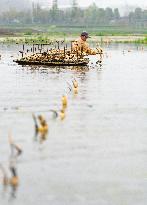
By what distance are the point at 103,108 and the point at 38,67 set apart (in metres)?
25.7

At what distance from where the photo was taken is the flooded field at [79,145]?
18203 mm

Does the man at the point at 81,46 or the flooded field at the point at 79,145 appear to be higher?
the man at the point at 81,46

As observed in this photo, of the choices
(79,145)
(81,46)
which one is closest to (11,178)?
(79,145)

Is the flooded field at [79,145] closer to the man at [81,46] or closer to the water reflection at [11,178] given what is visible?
the water reflection at [11,178]

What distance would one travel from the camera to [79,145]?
23594mm

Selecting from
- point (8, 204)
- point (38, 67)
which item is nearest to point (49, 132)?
point (8, 204)

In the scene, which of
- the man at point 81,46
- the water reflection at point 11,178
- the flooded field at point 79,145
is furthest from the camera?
the man at point 81,46

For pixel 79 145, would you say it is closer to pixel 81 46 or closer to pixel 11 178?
pixel 11 178

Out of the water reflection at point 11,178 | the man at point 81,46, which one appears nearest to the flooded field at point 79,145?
the water reflection at point 11,178

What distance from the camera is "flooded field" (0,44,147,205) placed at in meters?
18.2

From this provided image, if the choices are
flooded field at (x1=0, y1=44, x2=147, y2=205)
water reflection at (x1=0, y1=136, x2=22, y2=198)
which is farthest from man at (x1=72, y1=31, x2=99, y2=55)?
water reflection at (x1=0, y1=136, x2=22, y2=198)

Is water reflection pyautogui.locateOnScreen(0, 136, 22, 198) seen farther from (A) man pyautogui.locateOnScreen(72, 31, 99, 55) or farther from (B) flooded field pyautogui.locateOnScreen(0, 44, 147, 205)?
(A) man pyautogui.locateOnScreen(72, 31, 99, 55)

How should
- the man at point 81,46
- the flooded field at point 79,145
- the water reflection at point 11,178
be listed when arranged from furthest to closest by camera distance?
the man at point 81,46 < the flooded field at point 79,145 < the water reflection at point 11,178

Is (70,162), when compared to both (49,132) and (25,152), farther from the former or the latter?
(49,132)
